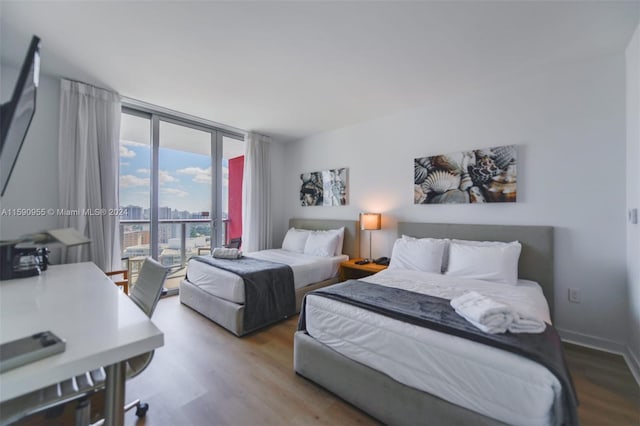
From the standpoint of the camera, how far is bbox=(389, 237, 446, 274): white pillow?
2.79 meters

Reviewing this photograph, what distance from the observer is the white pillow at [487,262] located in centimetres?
242

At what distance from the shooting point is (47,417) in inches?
59.4

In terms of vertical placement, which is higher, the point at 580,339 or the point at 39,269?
the point at 39,269

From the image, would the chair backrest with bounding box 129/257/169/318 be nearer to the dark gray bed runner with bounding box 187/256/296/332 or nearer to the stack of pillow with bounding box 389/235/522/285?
the dark gray bed runner with bounding box 187/256/296/332

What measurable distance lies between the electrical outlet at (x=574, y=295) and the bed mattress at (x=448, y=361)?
0.74m

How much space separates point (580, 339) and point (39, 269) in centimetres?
458

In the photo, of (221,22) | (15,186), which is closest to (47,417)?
(15,186)

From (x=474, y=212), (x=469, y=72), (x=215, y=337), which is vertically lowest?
(x=215, y=337)

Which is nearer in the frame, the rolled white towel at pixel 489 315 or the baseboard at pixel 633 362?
the rolled white towel at pixel 489 315

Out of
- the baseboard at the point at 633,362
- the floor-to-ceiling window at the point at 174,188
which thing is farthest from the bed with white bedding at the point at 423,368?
the floor-to-ceiling window at the point at 174,188

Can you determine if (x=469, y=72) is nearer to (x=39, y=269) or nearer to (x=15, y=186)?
(x=39, y=269)

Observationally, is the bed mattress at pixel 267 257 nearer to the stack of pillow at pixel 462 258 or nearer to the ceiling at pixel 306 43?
the stack of pillow at pixel 462 258

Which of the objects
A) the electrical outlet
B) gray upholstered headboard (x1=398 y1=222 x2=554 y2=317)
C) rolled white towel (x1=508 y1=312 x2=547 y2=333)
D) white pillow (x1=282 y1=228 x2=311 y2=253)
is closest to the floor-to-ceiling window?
white pillow (x1=282 y1=228 x2=311 y2=253)

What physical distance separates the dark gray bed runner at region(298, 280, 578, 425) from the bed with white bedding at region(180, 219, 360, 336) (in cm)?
93
